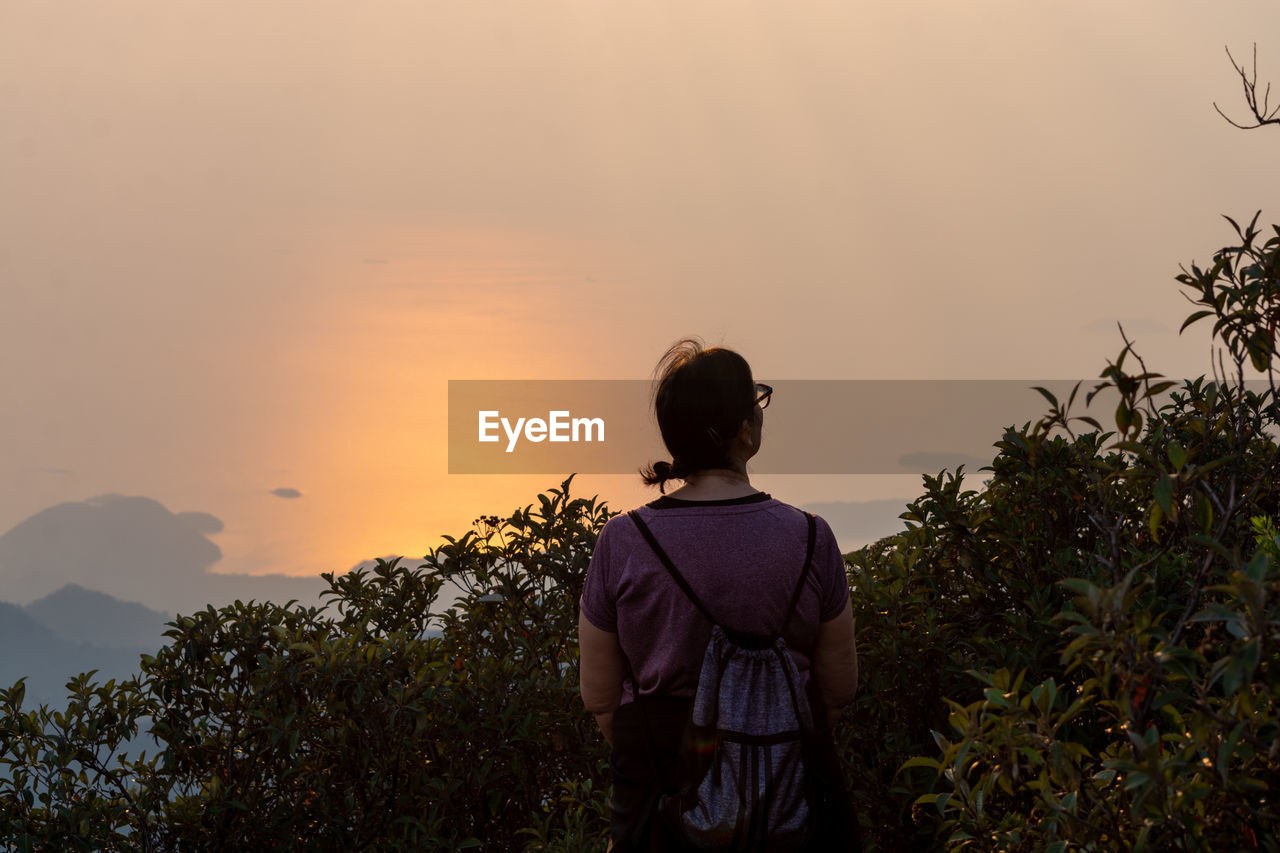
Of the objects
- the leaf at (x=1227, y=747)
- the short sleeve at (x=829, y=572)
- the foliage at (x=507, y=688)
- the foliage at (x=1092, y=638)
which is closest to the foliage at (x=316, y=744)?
the foliage at (x=507, y=688)

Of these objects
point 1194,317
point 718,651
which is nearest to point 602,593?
point 718,651

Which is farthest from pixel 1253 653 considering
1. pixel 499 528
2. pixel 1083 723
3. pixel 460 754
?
pixel 499 528

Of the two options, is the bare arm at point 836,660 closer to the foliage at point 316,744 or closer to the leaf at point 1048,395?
the leaf at point 1048,395

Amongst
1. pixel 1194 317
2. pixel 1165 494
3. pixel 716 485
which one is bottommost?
pixel 1165 494

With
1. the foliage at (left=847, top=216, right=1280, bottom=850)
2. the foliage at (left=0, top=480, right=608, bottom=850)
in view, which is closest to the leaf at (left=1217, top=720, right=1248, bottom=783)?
the foliage at (left=847, top=216, right=1280, bottom=850)

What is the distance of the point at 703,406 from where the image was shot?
3.43 m

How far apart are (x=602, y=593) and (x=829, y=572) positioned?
685 mm

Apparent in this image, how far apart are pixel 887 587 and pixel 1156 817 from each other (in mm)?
2274

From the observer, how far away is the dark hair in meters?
3.42

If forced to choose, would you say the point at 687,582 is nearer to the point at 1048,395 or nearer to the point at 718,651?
the point at 718,651

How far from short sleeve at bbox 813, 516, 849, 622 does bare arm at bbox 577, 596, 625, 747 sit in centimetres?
64

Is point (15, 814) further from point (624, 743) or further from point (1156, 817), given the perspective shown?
point (1156, 817)

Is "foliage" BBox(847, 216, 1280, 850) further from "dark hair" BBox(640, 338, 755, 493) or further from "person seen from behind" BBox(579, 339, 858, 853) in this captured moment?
"dark hair" BBox(640, 338, 755, 493)

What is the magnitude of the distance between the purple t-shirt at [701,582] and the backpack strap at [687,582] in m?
0.01
